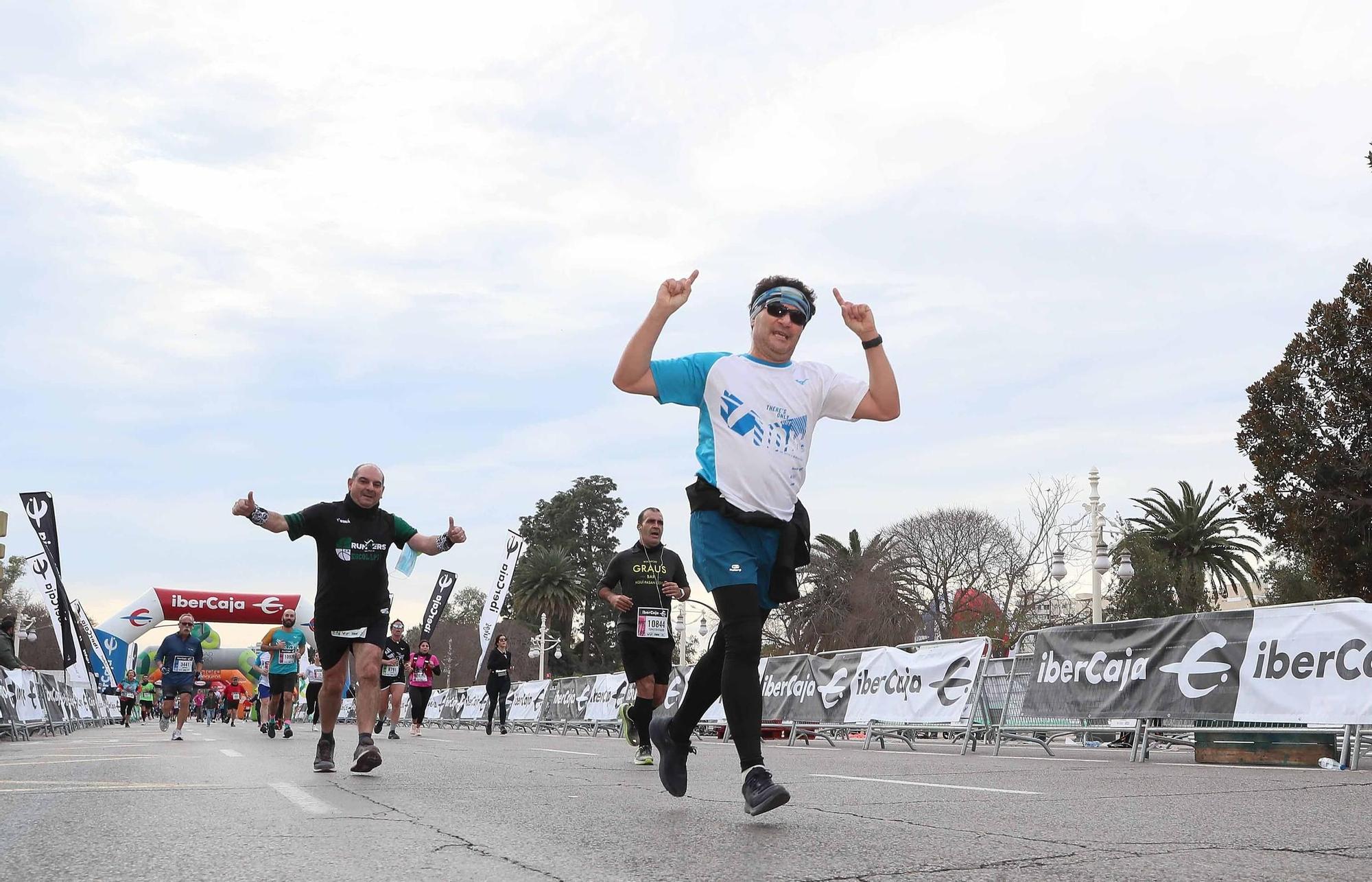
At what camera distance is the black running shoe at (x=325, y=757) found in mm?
7672

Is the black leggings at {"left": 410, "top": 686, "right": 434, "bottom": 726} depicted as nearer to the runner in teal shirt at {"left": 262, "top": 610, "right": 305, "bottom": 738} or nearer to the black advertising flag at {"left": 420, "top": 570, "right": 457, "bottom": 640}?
the runner in teal shirt at {"left": 262, "top": 610, "right": 305, "bottom": 738}

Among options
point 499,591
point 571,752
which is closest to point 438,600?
point 499,591

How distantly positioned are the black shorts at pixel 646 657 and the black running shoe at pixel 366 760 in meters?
3.09

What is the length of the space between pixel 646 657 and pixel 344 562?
123 inches

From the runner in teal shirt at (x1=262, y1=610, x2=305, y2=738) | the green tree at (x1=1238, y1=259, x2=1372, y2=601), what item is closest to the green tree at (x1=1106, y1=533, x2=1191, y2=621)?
the green tree at (x1=1238, y1=259, x2=1372, y2=601)

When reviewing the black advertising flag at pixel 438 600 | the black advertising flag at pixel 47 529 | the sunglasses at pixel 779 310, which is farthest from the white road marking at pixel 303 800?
the black advertising flag at pixel 438 600

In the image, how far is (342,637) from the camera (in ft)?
25.8

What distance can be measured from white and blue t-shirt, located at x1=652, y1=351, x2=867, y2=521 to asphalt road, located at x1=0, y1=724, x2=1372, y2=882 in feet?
4.00

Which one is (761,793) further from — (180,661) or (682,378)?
(180,661)

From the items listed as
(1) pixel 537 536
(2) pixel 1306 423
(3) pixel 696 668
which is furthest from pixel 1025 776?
(1) pixel 537 536

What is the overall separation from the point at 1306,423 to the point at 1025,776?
24.3 meters

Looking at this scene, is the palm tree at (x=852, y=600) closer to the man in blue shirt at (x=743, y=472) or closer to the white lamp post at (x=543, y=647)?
the white lamp post at (x=543, y=647)

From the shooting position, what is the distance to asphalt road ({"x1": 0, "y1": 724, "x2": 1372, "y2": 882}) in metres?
3.35

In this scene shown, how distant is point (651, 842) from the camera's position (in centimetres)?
392
